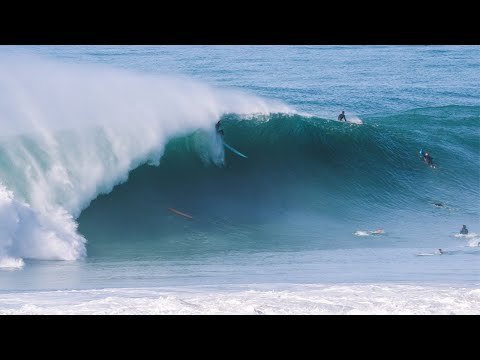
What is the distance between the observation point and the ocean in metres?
10.6

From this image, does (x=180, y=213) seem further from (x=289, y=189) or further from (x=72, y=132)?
(x=289, y=189)

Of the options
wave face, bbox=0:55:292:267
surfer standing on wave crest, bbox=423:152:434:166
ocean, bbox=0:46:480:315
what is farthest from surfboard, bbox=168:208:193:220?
surfer standing on wave crest, bbox=423:152:434:166

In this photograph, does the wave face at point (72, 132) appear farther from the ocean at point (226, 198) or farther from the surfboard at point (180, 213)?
the surfboard at point (180, 213)

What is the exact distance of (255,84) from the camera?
2378 centimetres

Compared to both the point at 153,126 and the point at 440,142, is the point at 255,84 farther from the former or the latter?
the point at 153,126

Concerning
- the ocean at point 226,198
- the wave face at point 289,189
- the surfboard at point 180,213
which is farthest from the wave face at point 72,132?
the surfboard at point 180,213

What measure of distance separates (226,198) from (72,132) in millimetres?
3006

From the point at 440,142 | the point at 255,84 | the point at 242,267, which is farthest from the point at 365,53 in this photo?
the point at 242,267

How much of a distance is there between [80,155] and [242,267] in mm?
3988

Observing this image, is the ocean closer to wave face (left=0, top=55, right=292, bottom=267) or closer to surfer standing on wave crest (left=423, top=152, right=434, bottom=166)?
wave face (left=0, top=55, right=292, bottom=267)

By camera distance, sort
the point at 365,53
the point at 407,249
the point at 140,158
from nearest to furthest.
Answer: the point at 407,249 → the point at 140,158 → the point at 365,53

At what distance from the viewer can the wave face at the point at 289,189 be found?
1395cm

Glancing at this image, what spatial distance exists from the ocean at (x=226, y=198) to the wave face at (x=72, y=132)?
32mm

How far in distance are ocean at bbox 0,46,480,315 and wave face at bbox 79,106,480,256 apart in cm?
4
